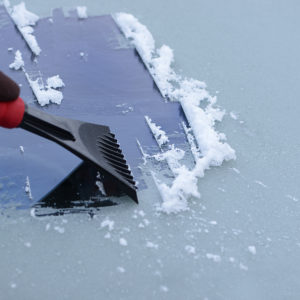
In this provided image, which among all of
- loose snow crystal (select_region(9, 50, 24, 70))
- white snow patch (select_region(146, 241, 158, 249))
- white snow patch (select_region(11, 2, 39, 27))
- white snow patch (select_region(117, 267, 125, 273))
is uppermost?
white snow patch (select_region(11, 2, 39, 27))

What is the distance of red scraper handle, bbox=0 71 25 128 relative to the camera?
1118 millimetres

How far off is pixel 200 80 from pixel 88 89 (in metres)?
0.45

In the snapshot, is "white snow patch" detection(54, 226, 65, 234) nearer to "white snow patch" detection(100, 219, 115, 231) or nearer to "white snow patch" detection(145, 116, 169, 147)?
"white snow patch" detection(100, 219, 115, 231)

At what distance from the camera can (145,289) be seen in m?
1.19

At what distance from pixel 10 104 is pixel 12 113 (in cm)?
3

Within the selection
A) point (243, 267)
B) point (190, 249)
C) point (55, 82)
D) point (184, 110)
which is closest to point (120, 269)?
point (190, 249)

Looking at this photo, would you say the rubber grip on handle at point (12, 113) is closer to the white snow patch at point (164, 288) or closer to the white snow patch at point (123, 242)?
the white snow patch at point (123, 242)

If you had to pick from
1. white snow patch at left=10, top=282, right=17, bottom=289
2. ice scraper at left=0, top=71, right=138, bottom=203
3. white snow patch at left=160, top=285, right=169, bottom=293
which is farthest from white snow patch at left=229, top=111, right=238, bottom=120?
white snow patch at left=10, top=282, right=17, bottom=289

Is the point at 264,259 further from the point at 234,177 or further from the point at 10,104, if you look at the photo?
the point at 10,104

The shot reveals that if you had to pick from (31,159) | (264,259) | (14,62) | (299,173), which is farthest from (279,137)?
(14,62)

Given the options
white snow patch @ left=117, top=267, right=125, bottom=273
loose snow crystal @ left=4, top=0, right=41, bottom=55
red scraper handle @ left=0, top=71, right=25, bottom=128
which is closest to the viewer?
red scraper handle @ left=0, top=71, right=25, bottom=128

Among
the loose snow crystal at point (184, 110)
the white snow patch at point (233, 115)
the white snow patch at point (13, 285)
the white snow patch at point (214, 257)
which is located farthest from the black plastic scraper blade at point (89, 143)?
the white snow patch at point (233, 115)

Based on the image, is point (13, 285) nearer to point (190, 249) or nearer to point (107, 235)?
point (107, 235)

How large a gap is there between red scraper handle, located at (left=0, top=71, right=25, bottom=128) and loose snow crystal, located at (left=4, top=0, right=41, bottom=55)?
731 millimetres
